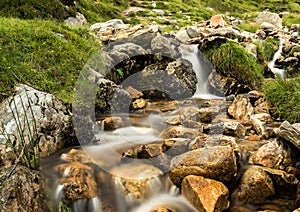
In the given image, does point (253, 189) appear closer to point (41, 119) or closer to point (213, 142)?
point (213, 142)

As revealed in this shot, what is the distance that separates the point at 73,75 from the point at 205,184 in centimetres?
375

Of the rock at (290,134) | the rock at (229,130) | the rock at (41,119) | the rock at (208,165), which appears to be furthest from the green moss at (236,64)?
the rock at (41,119)

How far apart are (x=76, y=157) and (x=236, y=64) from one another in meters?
5.86

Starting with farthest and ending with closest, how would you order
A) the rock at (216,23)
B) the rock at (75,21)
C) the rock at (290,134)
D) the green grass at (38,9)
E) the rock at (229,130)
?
1. the rock at (216,23)
2. the rock at (75,21)
3. the green grass at (38,9)
4. the rock at (229,130)
5. the rock at (290,134)

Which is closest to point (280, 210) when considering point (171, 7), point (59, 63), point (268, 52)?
point (59, 63)

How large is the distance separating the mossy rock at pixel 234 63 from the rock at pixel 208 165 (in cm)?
487

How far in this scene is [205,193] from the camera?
3605 millimetres

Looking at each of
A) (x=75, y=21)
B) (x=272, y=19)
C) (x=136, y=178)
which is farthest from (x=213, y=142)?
(x=272, y=19)

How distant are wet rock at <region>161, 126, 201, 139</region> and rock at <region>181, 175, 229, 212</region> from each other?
150cm

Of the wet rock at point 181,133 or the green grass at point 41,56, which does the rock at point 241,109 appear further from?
the green grass at point 41,56

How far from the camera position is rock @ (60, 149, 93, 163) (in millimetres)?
4188

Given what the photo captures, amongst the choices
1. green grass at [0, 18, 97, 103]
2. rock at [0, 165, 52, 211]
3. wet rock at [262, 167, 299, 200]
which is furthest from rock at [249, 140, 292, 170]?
green grass at [0, 18, 97, 103]

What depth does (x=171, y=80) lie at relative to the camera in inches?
318

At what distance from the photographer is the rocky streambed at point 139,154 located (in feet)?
11.9
